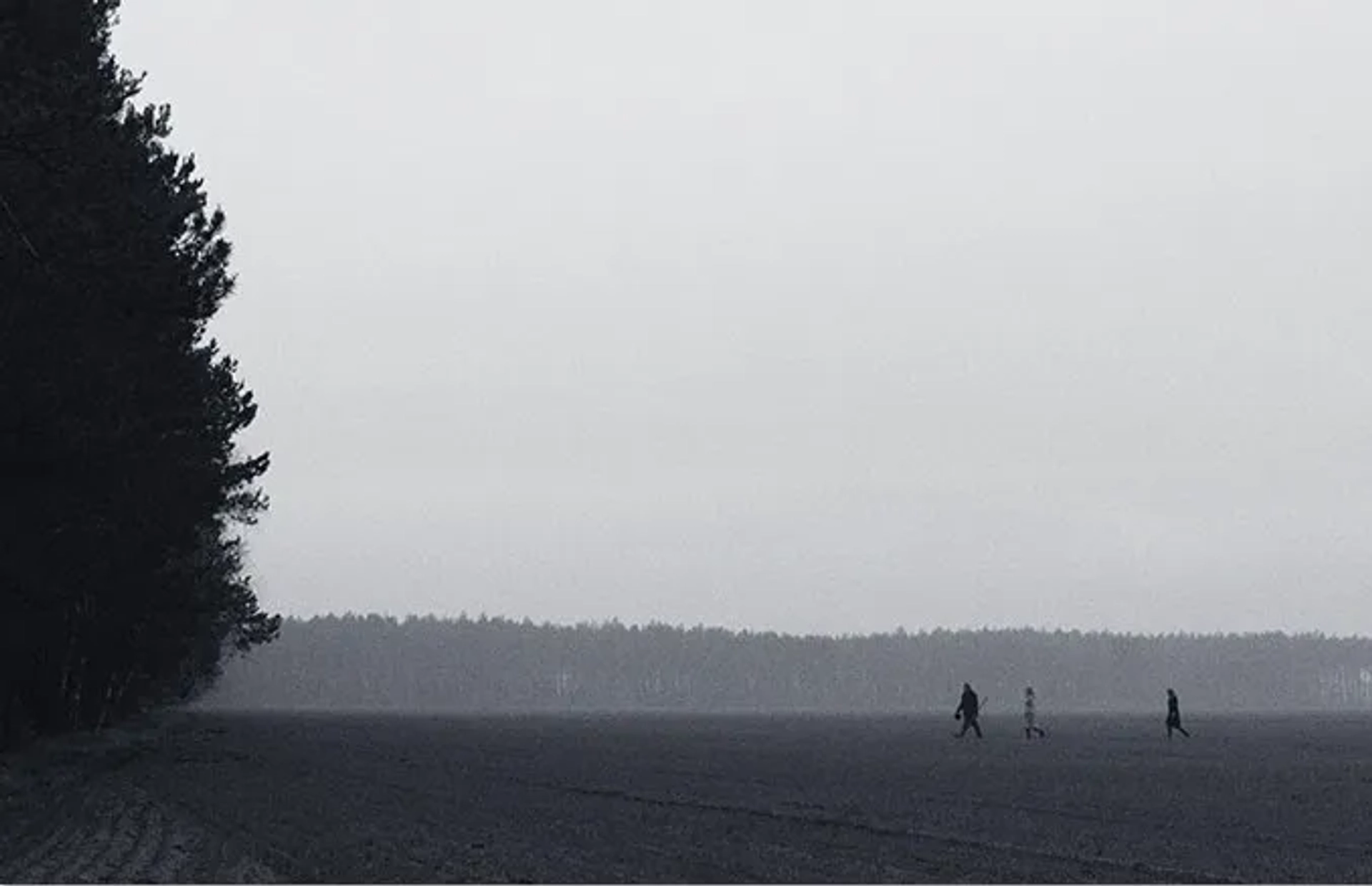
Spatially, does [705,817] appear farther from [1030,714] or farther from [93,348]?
[1030,714]

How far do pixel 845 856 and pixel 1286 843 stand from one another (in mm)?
5244

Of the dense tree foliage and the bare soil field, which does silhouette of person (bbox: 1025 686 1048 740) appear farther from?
the dense tree foliage

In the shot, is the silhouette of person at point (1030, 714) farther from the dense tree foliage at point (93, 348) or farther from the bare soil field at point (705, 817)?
the dense tree foliage at point (93, 348)

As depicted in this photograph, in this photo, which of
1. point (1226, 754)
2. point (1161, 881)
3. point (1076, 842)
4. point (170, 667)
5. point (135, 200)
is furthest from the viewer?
point (170, 667)

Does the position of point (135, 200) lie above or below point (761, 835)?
above

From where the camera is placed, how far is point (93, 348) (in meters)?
27.5

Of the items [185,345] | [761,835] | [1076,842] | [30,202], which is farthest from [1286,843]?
[185,345]

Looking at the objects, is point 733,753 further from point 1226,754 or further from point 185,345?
point 185,345

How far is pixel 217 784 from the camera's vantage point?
107 feet

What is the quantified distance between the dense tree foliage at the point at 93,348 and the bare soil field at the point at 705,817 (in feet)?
12.9

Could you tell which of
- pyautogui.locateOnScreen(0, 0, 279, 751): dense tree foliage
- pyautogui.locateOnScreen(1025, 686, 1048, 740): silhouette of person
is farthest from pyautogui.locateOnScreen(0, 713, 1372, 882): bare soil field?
pyautogui.locateOnScreen(1025, 686, 1048, 740): silhouette of person

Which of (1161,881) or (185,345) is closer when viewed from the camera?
(1161,881)

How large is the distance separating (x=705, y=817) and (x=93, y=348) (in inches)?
446

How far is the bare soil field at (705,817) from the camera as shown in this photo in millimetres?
18547
